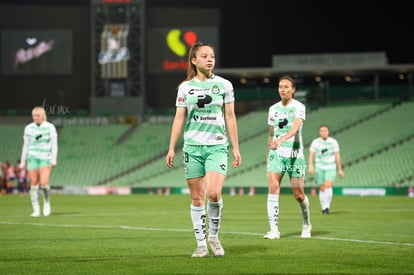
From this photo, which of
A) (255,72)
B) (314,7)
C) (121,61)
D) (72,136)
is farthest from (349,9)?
(72,136)

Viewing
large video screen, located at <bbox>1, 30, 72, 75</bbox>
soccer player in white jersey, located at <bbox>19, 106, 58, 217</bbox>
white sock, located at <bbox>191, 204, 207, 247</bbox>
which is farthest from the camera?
large video screen, located at <bbox>1, 30, 72, 75</bbox>

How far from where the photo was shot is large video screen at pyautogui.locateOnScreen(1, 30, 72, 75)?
64.6m

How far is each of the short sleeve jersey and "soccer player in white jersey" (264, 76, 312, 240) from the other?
8.03m

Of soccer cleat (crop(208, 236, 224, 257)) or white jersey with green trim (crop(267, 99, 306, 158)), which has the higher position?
white jersey with green trim (crop(267, 99, 306, 158))

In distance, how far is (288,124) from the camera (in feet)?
49.0

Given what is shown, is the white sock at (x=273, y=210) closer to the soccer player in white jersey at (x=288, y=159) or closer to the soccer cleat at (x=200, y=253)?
the soccer player in white jersey at (x=288, y=159)

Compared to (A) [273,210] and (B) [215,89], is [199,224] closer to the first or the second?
(B) [215,89]

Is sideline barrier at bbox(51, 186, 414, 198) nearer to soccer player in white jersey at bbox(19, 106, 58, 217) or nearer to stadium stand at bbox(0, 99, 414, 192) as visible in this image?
stadium stand at bbox(0, 99, 414, 192)

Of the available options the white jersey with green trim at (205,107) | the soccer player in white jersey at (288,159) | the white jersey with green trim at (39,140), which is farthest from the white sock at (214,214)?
the white jersey with green trim at (39,140)

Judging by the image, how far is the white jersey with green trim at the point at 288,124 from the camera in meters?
14.8

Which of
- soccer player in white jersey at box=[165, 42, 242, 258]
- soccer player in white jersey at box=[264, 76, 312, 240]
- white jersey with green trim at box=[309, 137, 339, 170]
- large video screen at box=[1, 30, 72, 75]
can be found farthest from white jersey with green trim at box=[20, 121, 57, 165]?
large video screen at box=[1, 30, 72, 75]

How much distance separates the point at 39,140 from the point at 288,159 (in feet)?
28.2

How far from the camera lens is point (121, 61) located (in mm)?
62656

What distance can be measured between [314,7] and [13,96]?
82.8ft
